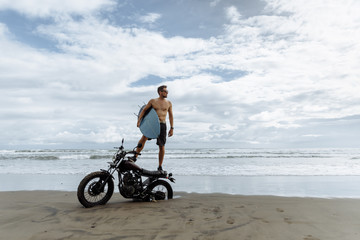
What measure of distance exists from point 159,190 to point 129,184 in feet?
2.35

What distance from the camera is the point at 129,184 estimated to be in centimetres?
503

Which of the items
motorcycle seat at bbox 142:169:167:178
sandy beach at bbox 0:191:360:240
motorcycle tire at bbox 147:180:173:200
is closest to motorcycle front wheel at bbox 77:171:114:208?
sandy beach at bbox 0:191:360:240

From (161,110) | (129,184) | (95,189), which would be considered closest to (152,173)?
(129,184)

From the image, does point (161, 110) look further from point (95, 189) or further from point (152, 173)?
point (95, 189)

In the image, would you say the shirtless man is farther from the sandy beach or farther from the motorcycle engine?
the sandy beach

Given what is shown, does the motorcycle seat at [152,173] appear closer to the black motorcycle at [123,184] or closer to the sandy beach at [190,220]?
the black motorcycle at [123,184]

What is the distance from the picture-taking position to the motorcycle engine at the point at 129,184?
Answer: 4.98 meters

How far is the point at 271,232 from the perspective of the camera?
10.5ft

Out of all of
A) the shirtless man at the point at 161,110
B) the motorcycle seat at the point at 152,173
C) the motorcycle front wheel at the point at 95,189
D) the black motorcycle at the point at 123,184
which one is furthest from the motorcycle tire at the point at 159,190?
the motorcycle front wheel at the point at 95,189

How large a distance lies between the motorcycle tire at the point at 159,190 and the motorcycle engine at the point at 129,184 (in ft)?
1.06

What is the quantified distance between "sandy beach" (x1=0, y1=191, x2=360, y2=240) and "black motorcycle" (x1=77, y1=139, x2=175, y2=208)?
0.81ft

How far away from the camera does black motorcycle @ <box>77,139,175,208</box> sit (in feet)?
15.5

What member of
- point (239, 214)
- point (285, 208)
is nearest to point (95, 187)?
point (239, 214)

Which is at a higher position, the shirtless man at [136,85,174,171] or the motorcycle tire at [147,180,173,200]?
the shirtless man at [136,85,174,171]
